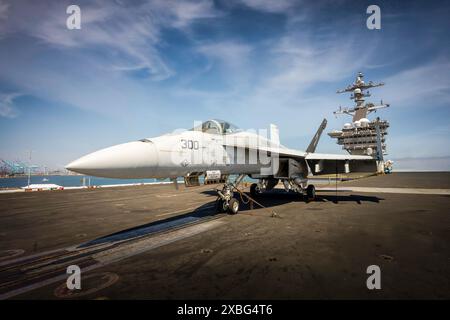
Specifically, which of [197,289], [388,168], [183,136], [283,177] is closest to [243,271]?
[197,289]

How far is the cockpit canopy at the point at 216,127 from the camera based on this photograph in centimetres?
799

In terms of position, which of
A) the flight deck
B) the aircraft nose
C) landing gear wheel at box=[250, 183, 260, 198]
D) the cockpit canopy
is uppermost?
the cockpit canopy

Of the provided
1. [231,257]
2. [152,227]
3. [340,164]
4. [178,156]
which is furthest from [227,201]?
[340,164]

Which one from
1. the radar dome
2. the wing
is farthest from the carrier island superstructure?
the wing

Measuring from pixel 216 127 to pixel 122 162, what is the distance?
411 centimetres

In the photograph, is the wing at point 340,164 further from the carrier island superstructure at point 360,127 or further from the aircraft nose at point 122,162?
the carrier island superstructure at point 360,127

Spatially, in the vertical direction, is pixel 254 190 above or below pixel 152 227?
above

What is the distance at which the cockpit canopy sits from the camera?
799 cm

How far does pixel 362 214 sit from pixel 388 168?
71.4 m

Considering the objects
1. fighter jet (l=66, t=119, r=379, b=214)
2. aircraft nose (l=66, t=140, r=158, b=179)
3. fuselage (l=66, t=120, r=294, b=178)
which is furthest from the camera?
fighter jet (l=66, t=119, r=379, b=214)

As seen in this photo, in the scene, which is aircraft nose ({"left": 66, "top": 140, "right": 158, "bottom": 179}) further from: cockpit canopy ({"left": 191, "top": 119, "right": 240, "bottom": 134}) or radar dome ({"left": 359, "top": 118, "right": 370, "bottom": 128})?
radar dome ({"left": 359, "top": 118, "right": 370, "bottom": 128})

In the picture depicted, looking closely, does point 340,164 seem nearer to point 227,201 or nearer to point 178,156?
point 227,201

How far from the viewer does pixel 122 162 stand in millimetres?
4863

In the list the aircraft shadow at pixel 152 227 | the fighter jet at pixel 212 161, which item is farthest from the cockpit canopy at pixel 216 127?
the aircraft shadow at pixel 152 227
